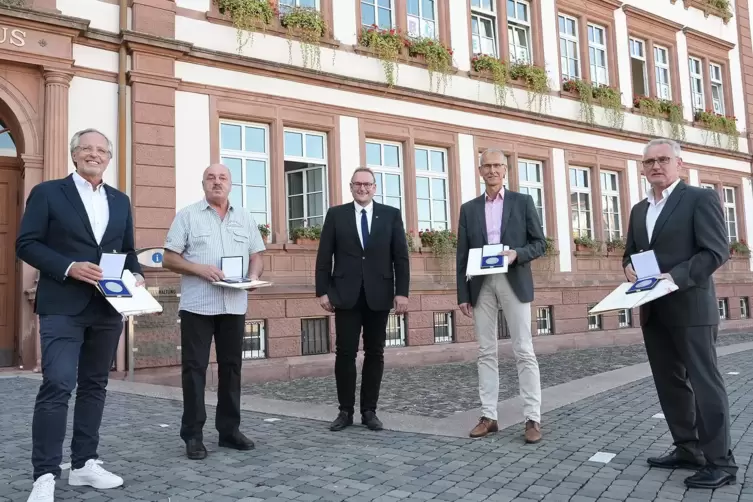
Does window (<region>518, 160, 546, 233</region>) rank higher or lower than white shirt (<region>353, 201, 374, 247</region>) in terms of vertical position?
higher

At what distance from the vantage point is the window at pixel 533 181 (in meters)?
14.0

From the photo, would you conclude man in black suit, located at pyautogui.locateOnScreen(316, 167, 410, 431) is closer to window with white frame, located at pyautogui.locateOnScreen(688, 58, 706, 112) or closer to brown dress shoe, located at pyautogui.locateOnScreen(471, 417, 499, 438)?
brown dress shoe, located at pyautogui.locateOnScreen(471, 417, 499, 438)

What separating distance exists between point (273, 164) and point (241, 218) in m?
5.73

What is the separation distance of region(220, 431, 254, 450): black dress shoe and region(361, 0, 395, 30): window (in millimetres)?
8754

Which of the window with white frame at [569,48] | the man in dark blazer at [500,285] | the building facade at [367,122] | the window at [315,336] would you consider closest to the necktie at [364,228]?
the man in dark blazer at [500,285]

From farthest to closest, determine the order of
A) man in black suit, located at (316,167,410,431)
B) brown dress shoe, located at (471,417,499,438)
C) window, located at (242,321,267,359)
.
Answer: window, located at (242,321,267,359) < man in black suit, located at (316,167,410,431) < brown dress shoe, located at (471,417,499,438)

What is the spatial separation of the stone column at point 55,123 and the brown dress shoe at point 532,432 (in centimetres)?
671

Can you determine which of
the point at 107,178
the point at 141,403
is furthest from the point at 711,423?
the point at 107,178

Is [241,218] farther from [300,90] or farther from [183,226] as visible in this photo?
[300,90]

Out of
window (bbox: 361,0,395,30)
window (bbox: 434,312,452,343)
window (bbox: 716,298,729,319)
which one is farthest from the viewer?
window (bbox: 716,298,729,319)

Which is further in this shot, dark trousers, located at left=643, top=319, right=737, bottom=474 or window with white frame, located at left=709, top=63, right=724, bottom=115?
window with white frame, located at left=709, top=63, right=724, bottom=115

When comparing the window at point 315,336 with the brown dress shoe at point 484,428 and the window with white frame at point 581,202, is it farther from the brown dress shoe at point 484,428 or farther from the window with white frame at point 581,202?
the window with white frame at point 581,202

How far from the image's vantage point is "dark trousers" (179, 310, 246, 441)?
438 cm

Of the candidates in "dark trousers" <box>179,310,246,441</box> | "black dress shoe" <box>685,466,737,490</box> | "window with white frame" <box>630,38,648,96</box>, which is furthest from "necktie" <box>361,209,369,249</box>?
"window with white frame" <box>630,38,648,96</box>
